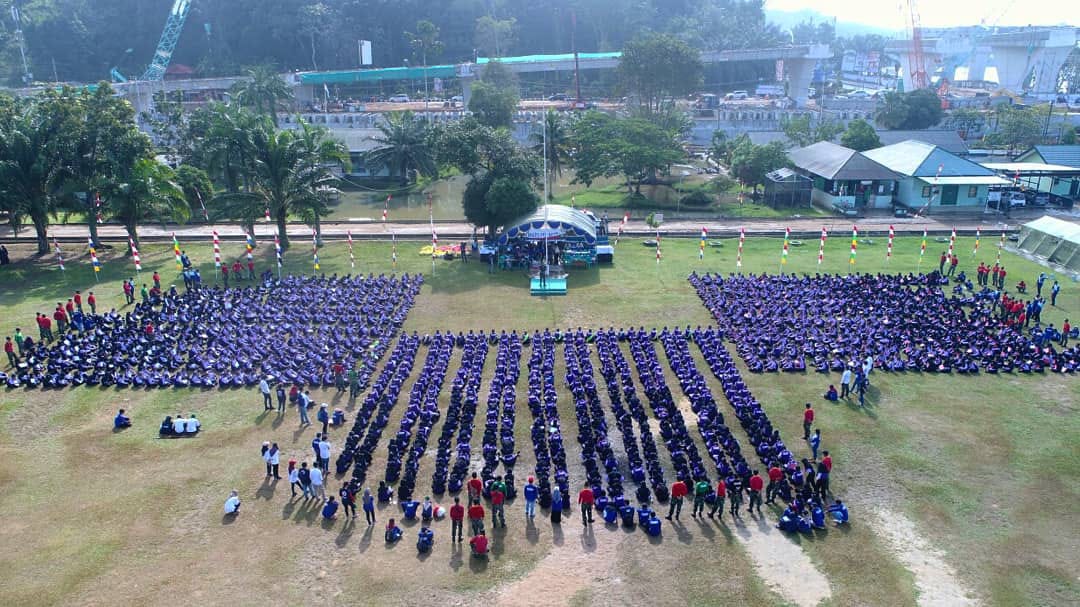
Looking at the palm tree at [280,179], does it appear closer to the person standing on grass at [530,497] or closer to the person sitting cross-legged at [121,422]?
the person sitting cross-legged at [121,422]

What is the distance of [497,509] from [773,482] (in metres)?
7.07

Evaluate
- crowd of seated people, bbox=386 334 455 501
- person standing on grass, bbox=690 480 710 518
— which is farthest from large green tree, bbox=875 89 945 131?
person standing on grass, bbox=690 480 710 518

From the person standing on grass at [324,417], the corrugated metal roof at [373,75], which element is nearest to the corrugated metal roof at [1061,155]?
the person standing on grass at [324,417]

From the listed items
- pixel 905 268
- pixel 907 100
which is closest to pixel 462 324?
pixel 905 268

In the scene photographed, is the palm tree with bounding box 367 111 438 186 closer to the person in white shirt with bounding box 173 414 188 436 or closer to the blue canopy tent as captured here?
the blue canopy tent

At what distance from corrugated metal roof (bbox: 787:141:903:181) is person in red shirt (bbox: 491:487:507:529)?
147 feet

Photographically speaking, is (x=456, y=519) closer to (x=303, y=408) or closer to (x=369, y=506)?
(x=369, y=506)

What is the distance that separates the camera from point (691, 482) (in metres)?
19.2

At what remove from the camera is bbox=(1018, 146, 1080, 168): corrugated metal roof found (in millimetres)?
60062

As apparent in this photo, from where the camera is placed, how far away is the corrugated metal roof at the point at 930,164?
179 feet

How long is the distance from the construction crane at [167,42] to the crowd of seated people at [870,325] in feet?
387

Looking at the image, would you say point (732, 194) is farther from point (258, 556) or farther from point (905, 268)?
point (258, 556)

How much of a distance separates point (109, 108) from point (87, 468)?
90.6ft

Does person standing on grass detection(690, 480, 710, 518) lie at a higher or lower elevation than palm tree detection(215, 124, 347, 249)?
lower
